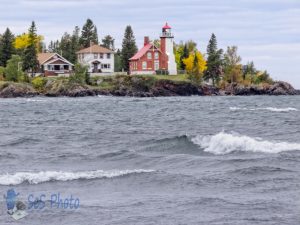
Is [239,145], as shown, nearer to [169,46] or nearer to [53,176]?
[53,176]

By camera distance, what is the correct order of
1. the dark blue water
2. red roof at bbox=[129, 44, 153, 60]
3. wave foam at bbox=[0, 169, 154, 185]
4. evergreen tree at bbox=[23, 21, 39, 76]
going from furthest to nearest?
red roof at bbox=[129, 44, 153, 60] < evergreen tree at bbox=[23, 21, 39, 76] < wave foam at bbox=[0, 169, 154, 185] < the dark blue water

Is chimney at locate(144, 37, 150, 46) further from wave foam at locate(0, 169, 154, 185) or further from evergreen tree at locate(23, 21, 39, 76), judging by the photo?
wave foam at locate(0, 169, 154, 185)

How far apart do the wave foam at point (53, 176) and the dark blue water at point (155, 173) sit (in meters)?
0.03

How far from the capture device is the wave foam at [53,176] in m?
23.5

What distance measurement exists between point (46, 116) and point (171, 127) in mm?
15534

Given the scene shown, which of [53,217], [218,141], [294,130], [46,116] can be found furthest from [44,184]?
[46,116]

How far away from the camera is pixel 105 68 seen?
13825 cm

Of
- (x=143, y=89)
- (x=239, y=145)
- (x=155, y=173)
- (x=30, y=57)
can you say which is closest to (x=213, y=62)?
(x=143, y=89)

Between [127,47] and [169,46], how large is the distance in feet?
42.6

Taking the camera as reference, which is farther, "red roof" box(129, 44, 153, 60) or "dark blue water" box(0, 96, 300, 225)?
"red roof" box(129, 44, 153, 60)

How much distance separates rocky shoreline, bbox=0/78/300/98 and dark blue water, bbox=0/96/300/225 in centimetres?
6439

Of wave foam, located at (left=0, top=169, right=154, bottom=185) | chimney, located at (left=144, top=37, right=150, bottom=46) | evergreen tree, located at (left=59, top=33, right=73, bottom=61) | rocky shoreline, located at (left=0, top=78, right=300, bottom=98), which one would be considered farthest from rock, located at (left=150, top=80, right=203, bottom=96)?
wave foam, located at (left=0, top=169, right=154, bottom=185)

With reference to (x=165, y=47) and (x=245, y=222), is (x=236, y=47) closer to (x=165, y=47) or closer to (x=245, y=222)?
(x=165, y=47)

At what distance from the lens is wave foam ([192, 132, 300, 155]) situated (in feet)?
103
